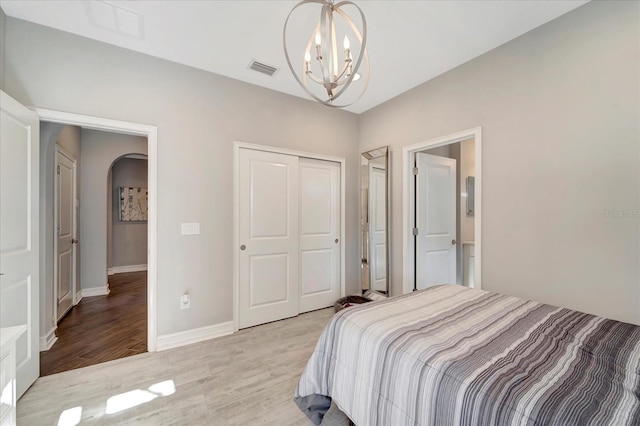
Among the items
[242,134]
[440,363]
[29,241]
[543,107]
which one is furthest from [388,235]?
[29,241]

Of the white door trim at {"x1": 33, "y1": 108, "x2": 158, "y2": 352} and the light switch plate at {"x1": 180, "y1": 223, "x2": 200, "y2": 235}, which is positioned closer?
the white door trim at {"x1": 33, "y1": 108, "x2": 158, "y2": 352}

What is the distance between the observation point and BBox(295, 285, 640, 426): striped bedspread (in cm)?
84

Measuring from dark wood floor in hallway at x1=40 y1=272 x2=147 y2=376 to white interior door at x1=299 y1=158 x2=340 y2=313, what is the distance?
1.86 m

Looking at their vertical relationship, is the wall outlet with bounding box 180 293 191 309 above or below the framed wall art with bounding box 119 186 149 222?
below

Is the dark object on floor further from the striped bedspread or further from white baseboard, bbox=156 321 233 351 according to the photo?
the striped bedspread

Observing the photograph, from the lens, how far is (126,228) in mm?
5848

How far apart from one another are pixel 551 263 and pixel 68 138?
530cm

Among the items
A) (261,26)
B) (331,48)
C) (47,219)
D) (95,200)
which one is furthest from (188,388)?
(95,200)

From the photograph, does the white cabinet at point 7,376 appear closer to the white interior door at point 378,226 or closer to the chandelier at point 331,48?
the chandelier at point 331,48

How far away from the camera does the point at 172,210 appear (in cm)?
254

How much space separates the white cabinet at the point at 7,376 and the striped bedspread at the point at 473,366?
4.21 feet

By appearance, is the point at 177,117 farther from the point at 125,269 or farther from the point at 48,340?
the point at 125,269

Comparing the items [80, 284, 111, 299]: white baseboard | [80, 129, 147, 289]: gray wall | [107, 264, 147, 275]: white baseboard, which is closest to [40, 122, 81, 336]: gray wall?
[80, 129, 147, 289]: gray wall

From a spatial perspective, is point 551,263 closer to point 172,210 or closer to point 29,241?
point 172,210
